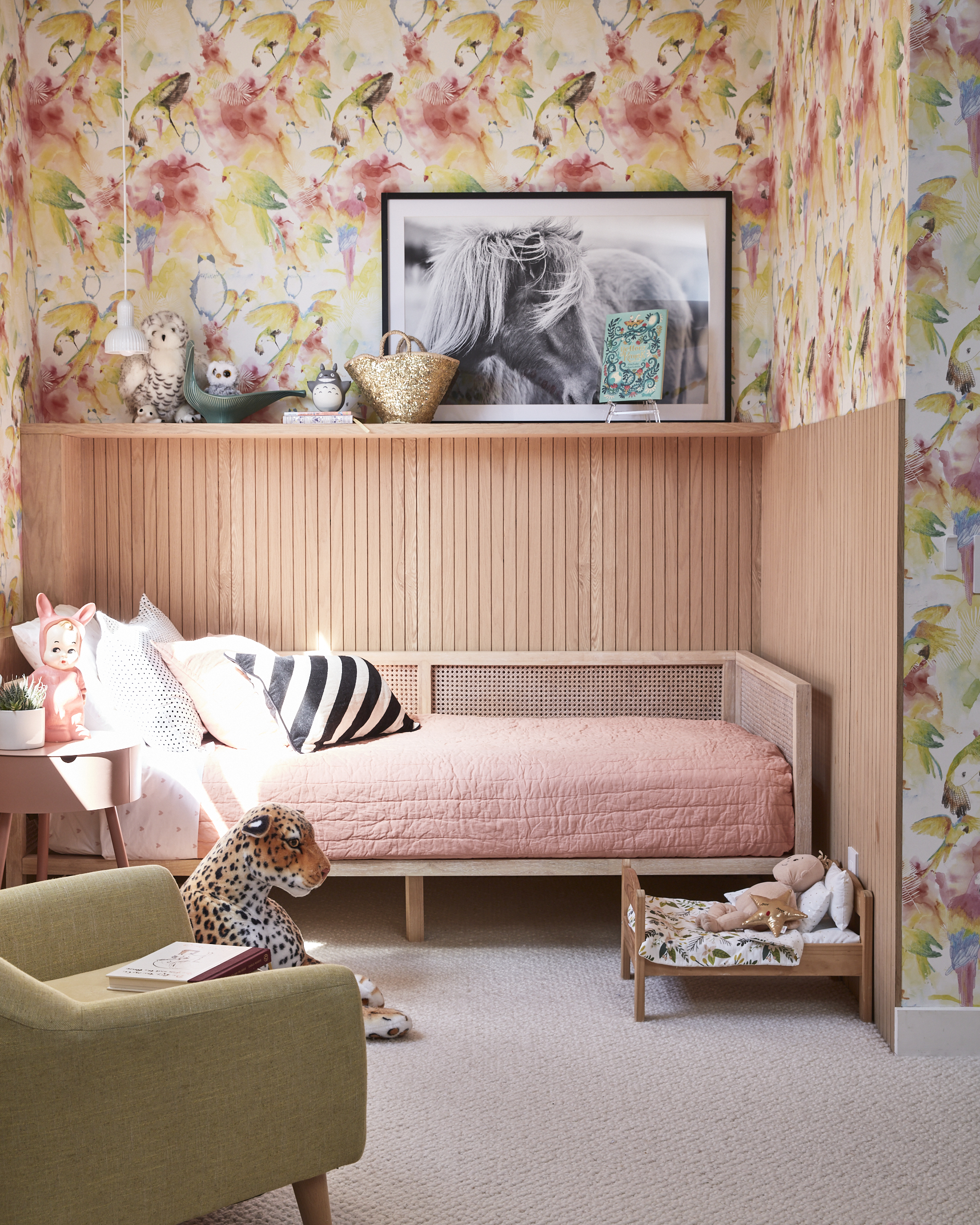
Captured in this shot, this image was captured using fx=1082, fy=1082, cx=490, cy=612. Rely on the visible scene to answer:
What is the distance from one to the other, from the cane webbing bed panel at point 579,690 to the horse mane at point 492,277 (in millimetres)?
1199

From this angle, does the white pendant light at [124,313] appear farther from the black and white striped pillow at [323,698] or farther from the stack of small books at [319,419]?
the black and white striped pillow at [323,698]

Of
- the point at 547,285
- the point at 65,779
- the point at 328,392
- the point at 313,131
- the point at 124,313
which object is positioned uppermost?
the point at 313,131

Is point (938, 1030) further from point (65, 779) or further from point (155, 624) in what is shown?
point (155, 624)

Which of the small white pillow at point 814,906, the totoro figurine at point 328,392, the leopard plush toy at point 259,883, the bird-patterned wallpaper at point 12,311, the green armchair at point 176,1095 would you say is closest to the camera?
the green armchair at point 176,1095

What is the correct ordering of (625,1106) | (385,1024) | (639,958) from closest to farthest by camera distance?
1. (625,1106)
2. (385,1024)
3. (639,958)

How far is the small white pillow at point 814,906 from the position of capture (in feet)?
9.21

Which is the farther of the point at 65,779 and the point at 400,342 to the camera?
the point at 400,342

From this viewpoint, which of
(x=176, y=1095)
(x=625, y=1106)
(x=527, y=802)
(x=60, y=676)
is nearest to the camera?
(x=176, y=1095)

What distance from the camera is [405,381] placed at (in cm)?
369

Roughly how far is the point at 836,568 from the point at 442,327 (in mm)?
1709

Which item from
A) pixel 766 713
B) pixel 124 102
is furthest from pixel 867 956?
pixel 124 102

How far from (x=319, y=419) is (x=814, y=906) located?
2231mm

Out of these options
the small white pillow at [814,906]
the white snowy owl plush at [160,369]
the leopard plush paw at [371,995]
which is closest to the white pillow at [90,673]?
the white snowy owl plush at [160,369]

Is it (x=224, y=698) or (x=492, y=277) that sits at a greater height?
(x=492, y=277)
